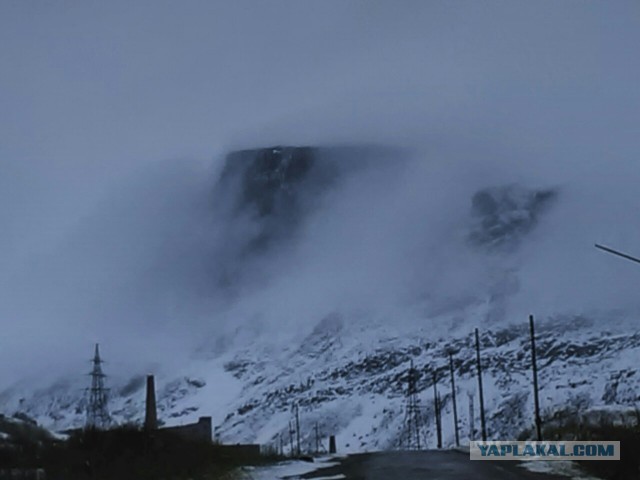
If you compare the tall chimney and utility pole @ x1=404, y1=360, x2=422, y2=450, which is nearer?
the tall chimney

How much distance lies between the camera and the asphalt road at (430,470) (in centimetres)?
2255

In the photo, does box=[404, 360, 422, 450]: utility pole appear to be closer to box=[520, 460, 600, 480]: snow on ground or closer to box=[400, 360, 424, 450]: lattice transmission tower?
box=[400, 360, 424, 450]: lattice transmission tower

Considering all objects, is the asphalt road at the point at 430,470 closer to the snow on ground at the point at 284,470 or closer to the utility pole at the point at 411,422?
the snow on ground at the point at 284,470

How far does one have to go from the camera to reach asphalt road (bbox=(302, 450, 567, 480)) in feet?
74.0

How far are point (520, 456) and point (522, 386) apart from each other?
409ft

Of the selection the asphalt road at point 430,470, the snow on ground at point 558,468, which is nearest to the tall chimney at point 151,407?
the asphalt road at point 430,470

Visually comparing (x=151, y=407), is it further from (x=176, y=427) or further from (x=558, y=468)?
(x=558, y=468)

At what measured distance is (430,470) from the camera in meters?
24.6

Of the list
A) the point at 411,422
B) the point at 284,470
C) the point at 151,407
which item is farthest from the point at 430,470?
the point at 411,422

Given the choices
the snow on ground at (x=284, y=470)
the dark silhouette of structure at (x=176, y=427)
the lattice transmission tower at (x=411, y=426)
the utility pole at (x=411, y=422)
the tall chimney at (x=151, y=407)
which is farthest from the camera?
the utility pole at (x=411, y=422)

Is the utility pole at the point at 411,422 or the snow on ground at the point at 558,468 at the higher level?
the utility pole at the point at 411,422

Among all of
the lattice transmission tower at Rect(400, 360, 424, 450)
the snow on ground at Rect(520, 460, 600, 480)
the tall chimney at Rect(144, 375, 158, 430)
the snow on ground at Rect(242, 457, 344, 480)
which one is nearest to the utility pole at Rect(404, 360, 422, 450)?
the lattice transmission tower at Rect(400, 360, 424, 450)

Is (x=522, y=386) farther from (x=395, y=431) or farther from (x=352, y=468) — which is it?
(x=352, y=468)

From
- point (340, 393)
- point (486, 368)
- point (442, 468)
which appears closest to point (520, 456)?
point (442, 468)
